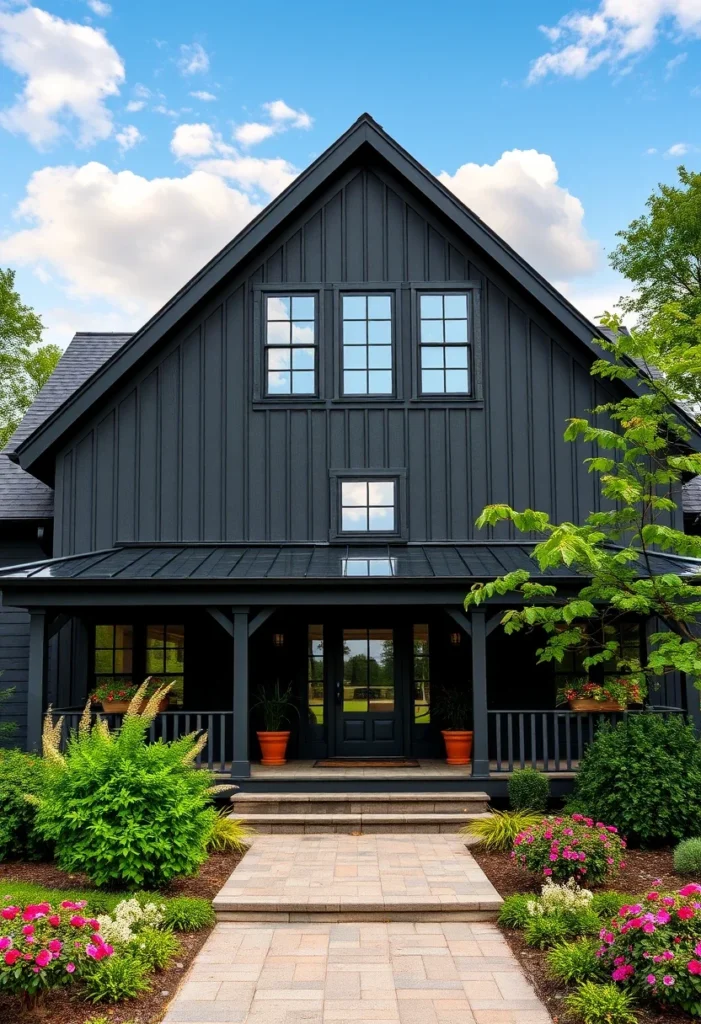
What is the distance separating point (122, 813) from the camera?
763 cm

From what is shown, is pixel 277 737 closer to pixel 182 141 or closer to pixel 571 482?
pixel 571 482

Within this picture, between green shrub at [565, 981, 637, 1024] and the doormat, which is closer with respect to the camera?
green shrub at [565, 981, 637, 1024]

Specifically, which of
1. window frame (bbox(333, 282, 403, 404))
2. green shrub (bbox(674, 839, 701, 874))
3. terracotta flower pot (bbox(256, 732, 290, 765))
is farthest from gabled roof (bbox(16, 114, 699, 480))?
green shrub (bbox(674, 839, 701, 874))

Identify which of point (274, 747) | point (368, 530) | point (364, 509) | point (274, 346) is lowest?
point (274, 747)

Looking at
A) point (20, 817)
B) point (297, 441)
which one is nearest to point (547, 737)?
point (297, 441)

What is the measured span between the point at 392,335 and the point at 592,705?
6122 millimetres

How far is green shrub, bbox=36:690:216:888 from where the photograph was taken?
7.57 meters

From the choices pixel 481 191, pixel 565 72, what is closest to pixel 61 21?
pixel 565 72

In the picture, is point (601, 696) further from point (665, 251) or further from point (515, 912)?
point (665, 251)

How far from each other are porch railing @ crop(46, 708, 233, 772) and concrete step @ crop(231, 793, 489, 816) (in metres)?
0.70

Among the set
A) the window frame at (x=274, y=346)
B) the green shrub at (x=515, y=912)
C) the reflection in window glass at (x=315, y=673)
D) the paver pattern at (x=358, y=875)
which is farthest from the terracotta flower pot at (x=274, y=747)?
the green shrub at (x=515, y=912)

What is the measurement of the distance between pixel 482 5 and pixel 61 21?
807 cm

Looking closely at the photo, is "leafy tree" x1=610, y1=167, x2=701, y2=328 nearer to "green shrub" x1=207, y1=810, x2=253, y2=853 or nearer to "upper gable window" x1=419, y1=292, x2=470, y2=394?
"upper gable window" x1=419, y1=292, x2=470, y2=394

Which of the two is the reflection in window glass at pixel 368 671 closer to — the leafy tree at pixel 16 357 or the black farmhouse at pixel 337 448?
the black farmhouse at pixel 337 448
